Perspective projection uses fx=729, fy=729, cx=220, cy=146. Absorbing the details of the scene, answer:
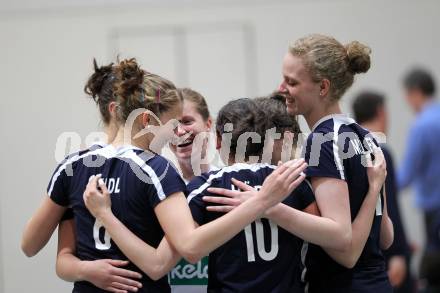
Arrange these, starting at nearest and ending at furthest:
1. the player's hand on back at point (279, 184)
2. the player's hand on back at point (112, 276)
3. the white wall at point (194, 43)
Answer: the player's hand on back at point (279, 184), the player's hand on back at point (112, 276), the white wall at point (194, 43)

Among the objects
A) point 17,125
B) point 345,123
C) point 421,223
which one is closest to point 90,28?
point 17,125

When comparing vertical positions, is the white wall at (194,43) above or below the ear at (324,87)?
above

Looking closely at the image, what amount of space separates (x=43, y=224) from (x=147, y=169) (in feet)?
1.31

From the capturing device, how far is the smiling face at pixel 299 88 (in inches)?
88.4

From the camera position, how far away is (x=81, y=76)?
5.29 metres

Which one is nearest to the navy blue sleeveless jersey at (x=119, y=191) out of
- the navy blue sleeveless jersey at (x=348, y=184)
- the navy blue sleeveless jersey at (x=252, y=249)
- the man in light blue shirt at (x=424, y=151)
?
the navy blue sleeveless jersey at (x=252, y=249)

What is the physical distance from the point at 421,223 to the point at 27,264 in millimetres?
2886

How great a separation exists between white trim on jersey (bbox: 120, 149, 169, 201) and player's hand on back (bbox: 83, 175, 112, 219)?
12 centimetres

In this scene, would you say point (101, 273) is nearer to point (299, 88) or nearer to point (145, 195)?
point (145, 195)

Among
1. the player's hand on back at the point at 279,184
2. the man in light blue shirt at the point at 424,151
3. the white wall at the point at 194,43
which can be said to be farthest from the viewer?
the white wall at the point at 194,43

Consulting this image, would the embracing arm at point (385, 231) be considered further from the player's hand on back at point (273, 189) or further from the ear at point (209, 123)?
the ear at point (209, 123)

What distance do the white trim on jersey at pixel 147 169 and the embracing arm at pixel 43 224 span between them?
0.28m

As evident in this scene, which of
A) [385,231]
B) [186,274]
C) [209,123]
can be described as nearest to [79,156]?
[186,274]

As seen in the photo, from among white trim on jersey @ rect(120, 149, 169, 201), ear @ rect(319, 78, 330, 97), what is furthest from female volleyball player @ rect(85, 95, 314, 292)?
ear @ rect(319, 78, 330, 97)
